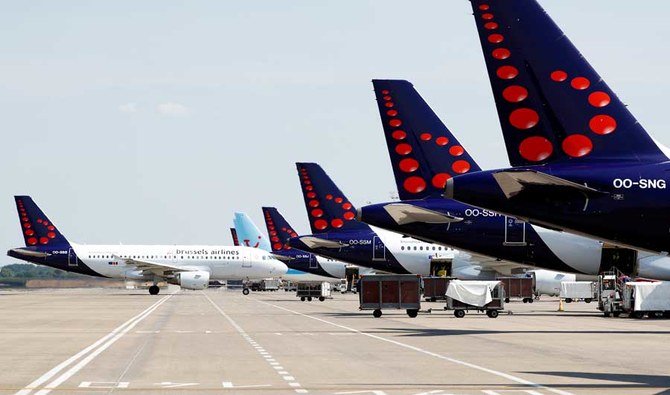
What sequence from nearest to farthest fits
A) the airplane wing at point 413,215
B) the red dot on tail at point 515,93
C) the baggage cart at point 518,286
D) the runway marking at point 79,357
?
the runway marking at point 79,357 → the red dot on tail at point 515,93 → the airplane wing at point 413,215 → the baggage cart at point 518,286

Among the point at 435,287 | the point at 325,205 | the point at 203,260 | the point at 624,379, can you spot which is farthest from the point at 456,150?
the point at 203,260

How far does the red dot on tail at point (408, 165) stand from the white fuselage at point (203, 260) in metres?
69.0

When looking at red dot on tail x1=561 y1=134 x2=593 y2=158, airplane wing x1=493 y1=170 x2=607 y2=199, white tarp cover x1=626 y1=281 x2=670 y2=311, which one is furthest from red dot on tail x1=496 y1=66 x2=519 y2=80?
white tarp cover x1=626 y1=281 x2=670 y2=311

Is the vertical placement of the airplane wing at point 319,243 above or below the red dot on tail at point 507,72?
below

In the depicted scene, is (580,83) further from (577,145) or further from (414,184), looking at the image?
(414,184)

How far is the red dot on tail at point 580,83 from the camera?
27.4 meters

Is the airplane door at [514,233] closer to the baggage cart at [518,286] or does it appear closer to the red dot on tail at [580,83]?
the red dot on tail at [580,83]

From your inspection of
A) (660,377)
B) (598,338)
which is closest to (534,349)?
(598,338)

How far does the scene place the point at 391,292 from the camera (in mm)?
57000

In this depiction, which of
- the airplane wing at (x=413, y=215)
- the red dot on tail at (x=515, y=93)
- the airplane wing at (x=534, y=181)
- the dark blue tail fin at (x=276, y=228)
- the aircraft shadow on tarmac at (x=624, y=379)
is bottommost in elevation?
the aircraft shadow on tarmac at (x=624, y=379)

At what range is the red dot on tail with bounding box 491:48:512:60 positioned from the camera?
28391 mm

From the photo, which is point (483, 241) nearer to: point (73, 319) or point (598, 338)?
point (598, 338)

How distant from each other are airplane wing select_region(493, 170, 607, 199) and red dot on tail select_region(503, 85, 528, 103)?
295 centimetres

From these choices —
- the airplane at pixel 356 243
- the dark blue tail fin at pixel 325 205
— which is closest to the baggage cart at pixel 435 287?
the airplane at pixel 356 243
